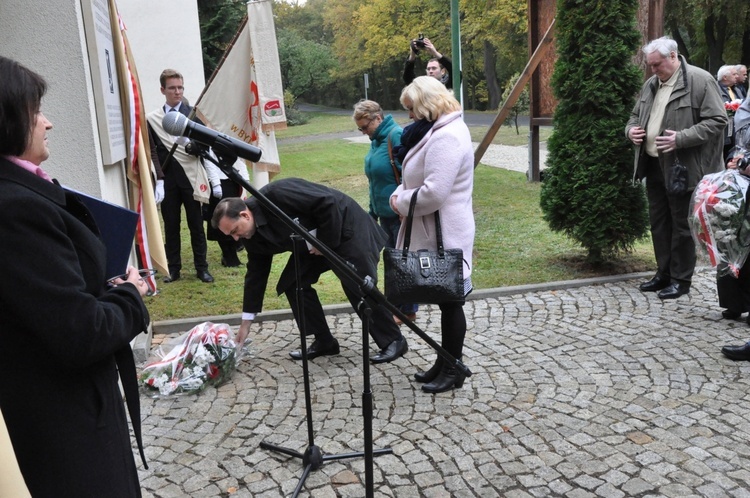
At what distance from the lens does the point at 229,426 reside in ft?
13.9

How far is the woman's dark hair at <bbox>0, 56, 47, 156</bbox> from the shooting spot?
→ 69.4 inches

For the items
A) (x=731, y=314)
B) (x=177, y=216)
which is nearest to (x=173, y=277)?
(x=177, y=216)

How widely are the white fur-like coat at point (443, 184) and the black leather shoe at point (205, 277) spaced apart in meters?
3.46

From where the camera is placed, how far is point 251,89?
726 centimetres

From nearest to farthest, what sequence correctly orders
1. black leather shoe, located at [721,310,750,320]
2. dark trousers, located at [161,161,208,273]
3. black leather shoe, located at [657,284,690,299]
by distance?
1. black leather shoe, located at [721,310,750,320]
2. black leather shoe, located at [657,284,690,299]
3. dark trousers, located at [161,161,208,273]

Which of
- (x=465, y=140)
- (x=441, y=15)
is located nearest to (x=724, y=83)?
(x=465, y=140)

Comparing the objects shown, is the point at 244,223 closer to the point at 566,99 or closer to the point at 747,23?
the point at 566,99

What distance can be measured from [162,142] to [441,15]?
37437 mm

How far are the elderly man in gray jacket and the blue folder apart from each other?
5.07m

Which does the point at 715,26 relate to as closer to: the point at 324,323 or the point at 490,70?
the point at 490,70

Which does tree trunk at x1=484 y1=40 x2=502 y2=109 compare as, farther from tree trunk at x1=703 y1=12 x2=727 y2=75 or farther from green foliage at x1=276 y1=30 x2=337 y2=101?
tree trunk at x1=703 y1=12 x2=727 y2=75

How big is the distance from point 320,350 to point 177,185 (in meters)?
3.04

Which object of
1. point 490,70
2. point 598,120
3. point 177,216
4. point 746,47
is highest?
point 490,70

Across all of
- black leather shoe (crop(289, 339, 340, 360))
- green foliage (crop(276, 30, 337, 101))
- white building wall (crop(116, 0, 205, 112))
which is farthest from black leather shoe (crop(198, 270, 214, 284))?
green foliage (crop(276, 30, 337, 101))
